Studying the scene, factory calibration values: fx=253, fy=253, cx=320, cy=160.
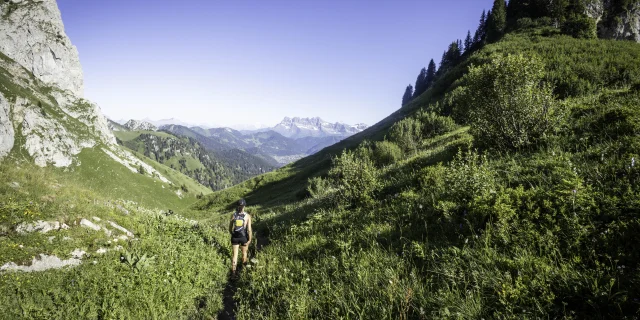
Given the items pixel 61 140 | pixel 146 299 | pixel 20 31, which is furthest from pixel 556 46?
pixel 20 31

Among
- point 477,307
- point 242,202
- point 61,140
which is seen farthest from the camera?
point 61,140

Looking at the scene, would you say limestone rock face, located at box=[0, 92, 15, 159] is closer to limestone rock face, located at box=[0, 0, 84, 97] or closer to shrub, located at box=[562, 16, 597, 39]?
limestone rock face, located at box=[0, 0, 84, 97]

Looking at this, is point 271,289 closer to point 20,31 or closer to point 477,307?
point 477,307

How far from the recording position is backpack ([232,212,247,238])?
9.64 meters

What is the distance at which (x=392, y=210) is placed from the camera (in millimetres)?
7898

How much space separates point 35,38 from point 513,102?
295 meters

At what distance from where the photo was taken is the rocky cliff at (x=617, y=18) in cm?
5759

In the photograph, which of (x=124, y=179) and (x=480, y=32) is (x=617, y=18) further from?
(x=124, y=179)

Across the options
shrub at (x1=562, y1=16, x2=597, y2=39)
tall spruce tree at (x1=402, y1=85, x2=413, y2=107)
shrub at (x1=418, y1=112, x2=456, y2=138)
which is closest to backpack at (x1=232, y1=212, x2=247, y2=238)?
shrub at (x1=418, y1=112, x2=456, y2=138)

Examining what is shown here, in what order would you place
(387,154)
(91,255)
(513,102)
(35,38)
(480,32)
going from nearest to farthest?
(91,255), (513,102), (387,154), (480,32), (35,38)

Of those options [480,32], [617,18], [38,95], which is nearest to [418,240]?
[617,18]

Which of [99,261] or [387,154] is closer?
[99,261]

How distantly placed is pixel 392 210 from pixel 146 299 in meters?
6.84

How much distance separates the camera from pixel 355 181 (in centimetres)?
1103
